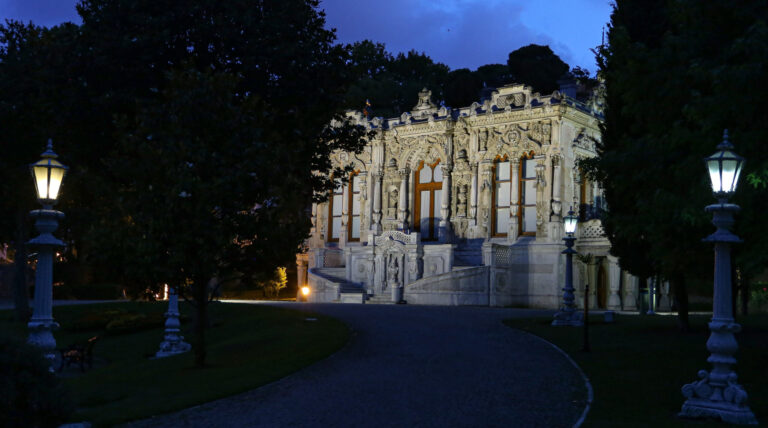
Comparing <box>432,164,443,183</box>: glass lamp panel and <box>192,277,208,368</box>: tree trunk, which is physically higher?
<box>432,164,443,183</box>: glass lamp panel

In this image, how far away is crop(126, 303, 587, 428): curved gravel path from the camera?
1281 cm

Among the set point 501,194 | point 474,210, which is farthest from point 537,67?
point 474,210

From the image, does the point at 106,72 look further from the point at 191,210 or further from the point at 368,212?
the point at 368,212

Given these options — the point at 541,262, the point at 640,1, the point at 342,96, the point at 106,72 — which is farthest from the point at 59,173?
the point at 541,262

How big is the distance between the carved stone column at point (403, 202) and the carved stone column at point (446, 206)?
2.60 meters

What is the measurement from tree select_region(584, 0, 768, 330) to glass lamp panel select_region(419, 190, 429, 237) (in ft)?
88.9

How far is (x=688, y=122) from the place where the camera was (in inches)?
707

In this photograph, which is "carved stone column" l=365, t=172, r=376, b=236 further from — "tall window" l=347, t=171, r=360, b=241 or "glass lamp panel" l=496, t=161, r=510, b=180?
"glass lamp panel" l=496, t=161, r=510, b=180

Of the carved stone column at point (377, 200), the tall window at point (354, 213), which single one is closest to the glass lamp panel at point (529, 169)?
the carved stone column at point (377, 200)

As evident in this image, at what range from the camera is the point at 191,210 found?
1758cm

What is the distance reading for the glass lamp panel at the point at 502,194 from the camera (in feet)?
145

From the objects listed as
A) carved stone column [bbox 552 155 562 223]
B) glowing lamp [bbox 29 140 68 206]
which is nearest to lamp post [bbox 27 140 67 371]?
glowing lamp [bbox 29 140 68 206]

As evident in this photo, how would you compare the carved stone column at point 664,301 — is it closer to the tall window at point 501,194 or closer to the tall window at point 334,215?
the tall window at point 501,194

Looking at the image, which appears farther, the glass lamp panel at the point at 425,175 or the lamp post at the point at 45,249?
the glass lamp panel at the point at 425,175
